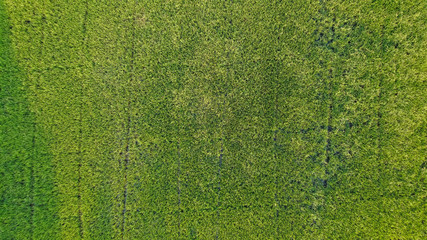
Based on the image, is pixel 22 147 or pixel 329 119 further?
pixel 329 119

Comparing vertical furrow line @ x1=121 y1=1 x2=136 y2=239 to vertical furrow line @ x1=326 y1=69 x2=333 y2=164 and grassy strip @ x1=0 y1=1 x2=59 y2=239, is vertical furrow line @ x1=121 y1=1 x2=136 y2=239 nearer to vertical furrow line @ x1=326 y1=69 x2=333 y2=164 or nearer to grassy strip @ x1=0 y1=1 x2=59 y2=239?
grassy strip @ x1=0 y1=1 x2=59 y2=239

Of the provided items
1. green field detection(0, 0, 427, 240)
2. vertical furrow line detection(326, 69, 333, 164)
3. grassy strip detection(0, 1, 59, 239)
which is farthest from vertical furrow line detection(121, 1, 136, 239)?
vertical furrow line detection(326, 69, 333, 164)

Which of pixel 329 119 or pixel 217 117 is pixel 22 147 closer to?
pixel 217 117

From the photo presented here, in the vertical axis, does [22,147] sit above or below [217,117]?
below

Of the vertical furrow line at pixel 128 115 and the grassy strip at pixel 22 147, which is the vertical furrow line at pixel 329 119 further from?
the grassy strip at pixel 22 147

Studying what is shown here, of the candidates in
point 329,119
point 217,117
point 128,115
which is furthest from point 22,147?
point 329,119

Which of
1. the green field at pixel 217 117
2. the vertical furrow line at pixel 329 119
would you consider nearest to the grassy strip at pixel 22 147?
the green field at pixel 217 117

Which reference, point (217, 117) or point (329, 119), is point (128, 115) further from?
point (329, 119)

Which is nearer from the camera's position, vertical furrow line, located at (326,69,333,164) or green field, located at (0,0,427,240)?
green field, located at (0,0,427,240)

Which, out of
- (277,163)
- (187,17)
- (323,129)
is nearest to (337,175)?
(323,129)
